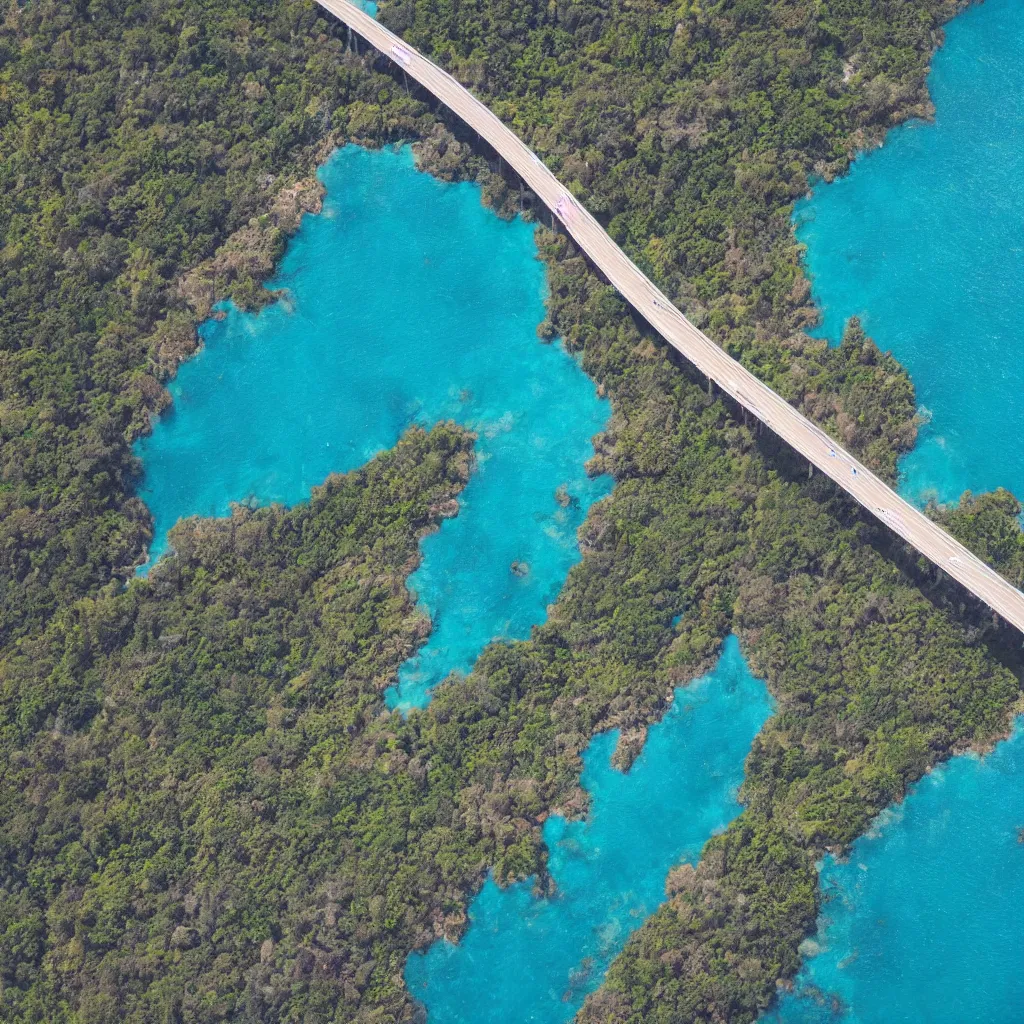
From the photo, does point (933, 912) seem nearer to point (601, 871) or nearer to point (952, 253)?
point (601, 871)

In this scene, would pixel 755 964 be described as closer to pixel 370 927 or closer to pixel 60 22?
pixel 370 927

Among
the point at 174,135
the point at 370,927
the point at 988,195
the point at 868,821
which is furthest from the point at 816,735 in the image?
the point at 174,135

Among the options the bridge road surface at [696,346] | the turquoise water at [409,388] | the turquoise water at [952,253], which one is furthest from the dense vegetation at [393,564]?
the turquoise water at [952,253]

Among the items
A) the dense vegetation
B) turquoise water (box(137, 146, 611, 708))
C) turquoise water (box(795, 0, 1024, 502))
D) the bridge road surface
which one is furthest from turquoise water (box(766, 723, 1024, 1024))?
turquoise water (box(137, 146, 611, 708))

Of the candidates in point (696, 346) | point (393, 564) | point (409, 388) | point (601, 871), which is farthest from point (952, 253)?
point (601, 871)

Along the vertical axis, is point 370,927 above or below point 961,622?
below

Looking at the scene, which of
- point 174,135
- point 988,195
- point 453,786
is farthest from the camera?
point 174,135
